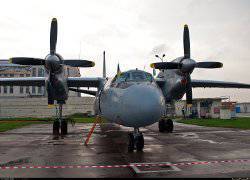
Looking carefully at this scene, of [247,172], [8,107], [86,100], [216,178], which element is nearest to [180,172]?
[216,178]

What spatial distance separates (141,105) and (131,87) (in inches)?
49.4

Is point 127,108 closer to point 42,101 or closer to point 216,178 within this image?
point 216,178

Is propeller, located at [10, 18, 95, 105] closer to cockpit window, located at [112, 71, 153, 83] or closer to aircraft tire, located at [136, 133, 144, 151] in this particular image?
cockpit window, located at [112, 71, 153, 83]

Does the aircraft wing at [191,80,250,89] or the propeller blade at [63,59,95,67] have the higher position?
the propeller blade at [63,59,95,67]

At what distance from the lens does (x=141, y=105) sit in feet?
33.4

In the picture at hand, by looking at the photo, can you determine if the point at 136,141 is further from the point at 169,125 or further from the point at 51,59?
the point at 169,125

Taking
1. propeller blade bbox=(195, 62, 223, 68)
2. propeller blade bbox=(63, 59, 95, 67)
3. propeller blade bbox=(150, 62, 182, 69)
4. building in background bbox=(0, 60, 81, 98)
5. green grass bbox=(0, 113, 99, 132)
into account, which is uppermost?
building in background bbox=(0, 60, 81, 98)

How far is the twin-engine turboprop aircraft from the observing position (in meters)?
10.6

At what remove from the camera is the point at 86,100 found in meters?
84.4

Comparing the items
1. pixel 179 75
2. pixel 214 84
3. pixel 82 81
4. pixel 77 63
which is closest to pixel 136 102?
pixel 179 75

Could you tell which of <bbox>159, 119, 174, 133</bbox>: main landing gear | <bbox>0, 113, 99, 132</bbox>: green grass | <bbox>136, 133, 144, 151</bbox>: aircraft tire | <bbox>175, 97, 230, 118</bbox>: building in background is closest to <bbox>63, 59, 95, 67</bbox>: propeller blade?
<bbox>159, 119, 174, 133</bbox>: main landing gear

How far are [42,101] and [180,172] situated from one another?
79679mm

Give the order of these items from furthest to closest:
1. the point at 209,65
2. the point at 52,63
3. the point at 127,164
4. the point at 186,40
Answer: the point at 209,65, the point at 186,40, the point at 52,63, the point at 127,164

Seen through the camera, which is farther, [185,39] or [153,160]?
[185,39]
